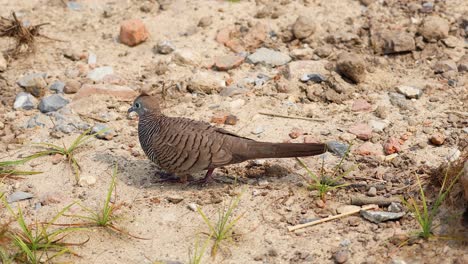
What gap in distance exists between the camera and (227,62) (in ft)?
20.9

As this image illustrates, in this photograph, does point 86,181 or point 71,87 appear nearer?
point 86,181

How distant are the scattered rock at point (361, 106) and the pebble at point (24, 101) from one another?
9.85ft

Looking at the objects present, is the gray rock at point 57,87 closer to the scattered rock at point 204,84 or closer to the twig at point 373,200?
the scattered rock at point 204,84

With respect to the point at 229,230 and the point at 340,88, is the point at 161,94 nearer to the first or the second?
the point at 340,88

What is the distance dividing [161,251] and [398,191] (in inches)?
68.0

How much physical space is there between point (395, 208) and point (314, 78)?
1.98 metres

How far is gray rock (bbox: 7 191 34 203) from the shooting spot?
487 cm

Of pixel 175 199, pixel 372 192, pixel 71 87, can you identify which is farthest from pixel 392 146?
pixel 71 87

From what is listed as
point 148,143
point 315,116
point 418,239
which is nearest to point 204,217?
point 148,143

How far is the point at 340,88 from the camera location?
19.4 feet

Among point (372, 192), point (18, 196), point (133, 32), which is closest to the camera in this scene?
point (372, 192)

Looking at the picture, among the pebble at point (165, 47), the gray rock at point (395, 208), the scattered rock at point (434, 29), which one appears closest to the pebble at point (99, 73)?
the pebble at point (165, 47)

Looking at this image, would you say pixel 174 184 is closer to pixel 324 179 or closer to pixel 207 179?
pixel 207 179

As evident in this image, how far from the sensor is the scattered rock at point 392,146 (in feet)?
16.8
